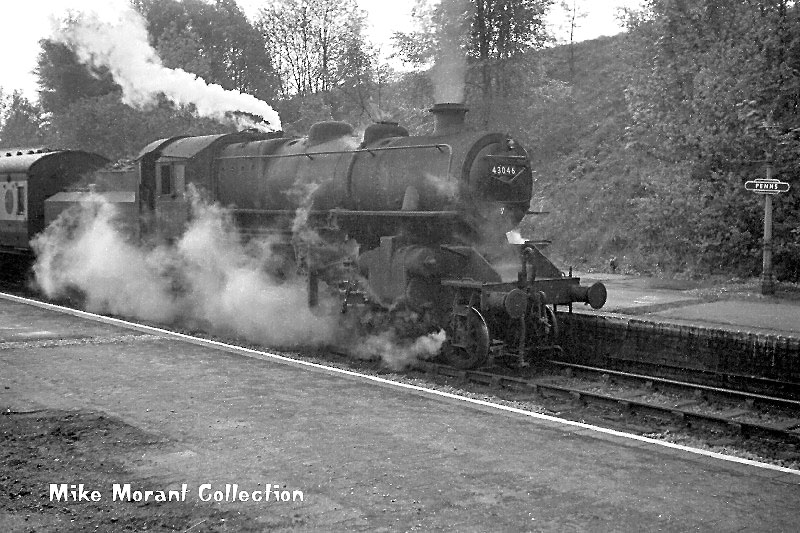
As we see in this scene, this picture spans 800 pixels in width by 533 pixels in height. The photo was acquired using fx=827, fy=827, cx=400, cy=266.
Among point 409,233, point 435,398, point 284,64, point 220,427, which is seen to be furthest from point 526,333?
point 284,64

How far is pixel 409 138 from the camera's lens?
1151cm

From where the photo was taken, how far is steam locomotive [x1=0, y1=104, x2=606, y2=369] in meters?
10.5

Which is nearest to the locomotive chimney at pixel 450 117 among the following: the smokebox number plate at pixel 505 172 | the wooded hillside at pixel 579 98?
the wooded hillside at pixel 579 98

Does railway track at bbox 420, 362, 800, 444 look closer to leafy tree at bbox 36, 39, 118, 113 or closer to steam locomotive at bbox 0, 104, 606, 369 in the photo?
steam locomotive at bbox 0, 104, 606, 369

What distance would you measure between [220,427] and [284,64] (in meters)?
35.1

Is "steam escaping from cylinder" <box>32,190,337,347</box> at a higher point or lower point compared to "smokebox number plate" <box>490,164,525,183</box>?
lower

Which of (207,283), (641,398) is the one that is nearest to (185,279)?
(207,283)

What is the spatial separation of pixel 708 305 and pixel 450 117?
301 inches

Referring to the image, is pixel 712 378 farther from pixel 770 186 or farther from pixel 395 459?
pixel 770 186

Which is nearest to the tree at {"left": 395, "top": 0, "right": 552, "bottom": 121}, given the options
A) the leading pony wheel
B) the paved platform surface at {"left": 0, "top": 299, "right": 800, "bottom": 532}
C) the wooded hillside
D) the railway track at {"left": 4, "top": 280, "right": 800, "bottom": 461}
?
the wooded hillside

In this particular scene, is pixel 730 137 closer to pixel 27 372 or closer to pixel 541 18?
pixel 541 18

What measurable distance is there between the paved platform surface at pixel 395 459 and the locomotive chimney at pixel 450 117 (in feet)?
12.5

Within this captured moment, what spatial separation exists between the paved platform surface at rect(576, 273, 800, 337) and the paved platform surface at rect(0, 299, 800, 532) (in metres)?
5.21

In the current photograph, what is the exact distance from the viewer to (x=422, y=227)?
11.0 metres
